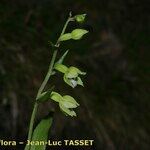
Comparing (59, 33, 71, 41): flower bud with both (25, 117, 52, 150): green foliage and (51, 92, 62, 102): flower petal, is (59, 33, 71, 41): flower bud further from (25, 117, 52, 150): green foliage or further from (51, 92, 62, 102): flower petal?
(25, 117, 52, 150): green foliage

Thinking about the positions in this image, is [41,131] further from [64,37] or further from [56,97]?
[64,37]

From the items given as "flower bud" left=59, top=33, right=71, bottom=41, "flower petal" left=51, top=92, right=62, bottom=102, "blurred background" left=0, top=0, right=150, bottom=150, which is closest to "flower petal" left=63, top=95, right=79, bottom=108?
"flower petal" left=51, top=92, right=62, bottom=102

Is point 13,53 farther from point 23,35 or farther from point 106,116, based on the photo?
point 106,116

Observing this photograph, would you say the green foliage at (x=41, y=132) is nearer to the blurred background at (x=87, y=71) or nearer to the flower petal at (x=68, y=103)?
the flower petal at (x=68, y=103)

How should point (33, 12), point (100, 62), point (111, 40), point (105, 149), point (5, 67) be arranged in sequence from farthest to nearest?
1. point (111, 40)
2. point (100, 62)
3. point (33, 12)
4. point (105, 149)
5. point (5, 67)

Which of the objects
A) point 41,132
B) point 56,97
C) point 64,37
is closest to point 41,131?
point 41,132

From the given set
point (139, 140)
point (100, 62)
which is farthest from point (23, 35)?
point (139, 140)

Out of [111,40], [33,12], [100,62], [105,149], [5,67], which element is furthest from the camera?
[111,40]

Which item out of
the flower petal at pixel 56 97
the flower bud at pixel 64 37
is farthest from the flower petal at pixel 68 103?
the flower bud at pixel 64 37

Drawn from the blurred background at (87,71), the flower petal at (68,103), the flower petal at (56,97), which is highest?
the flower petal at (56,97)
